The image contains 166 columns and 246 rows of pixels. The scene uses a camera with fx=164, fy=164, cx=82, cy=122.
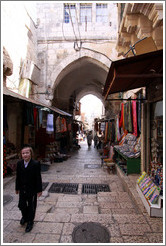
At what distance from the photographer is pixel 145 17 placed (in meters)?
4.64

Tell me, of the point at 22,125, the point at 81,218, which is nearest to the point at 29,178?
the point at 81,218

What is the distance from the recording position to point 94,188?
5652 millimetres

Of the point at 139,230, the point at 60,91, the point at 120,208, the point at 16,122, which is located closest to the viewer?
the point at 139,230

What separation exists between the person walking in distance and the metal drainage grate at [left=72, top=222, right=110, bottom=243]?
0.88m

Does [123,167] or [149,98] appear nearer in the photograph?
[149,98]

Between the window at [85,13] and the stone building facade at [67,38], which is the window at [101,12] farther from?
the window at [85,13]

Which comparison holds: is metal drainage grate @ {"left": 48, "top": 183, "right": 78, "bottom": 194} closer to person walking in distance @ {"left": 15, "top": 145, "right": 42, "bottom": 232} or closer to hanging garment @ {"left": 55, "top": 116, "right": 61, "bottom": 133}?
person walking in distance @ {"left": 15, "top": 145, "right": 42, "bottom": 232}

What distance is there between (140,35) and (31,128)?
701 centimetres

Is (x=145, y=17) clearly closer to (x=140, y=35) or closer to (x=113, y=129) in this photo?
(x=140, y=35)

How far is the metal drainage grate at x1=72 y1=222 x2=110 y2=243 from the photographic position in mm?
2765

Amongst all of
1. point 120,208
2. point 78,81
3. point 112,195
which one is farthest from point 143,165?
point 78,81

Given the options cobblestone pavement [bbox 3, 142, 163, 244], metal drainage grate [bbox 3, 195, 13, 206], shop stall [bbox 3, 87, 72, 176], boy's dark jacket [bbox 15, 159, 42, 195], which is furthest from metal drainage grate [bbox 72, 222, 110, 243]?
shop stall [bbox 3, 87, 72, 176]

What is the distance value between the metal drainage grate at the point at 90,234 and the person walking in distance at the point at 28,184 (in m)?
0.88

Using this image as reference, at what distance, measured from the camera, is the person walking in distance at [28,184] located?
309cm
